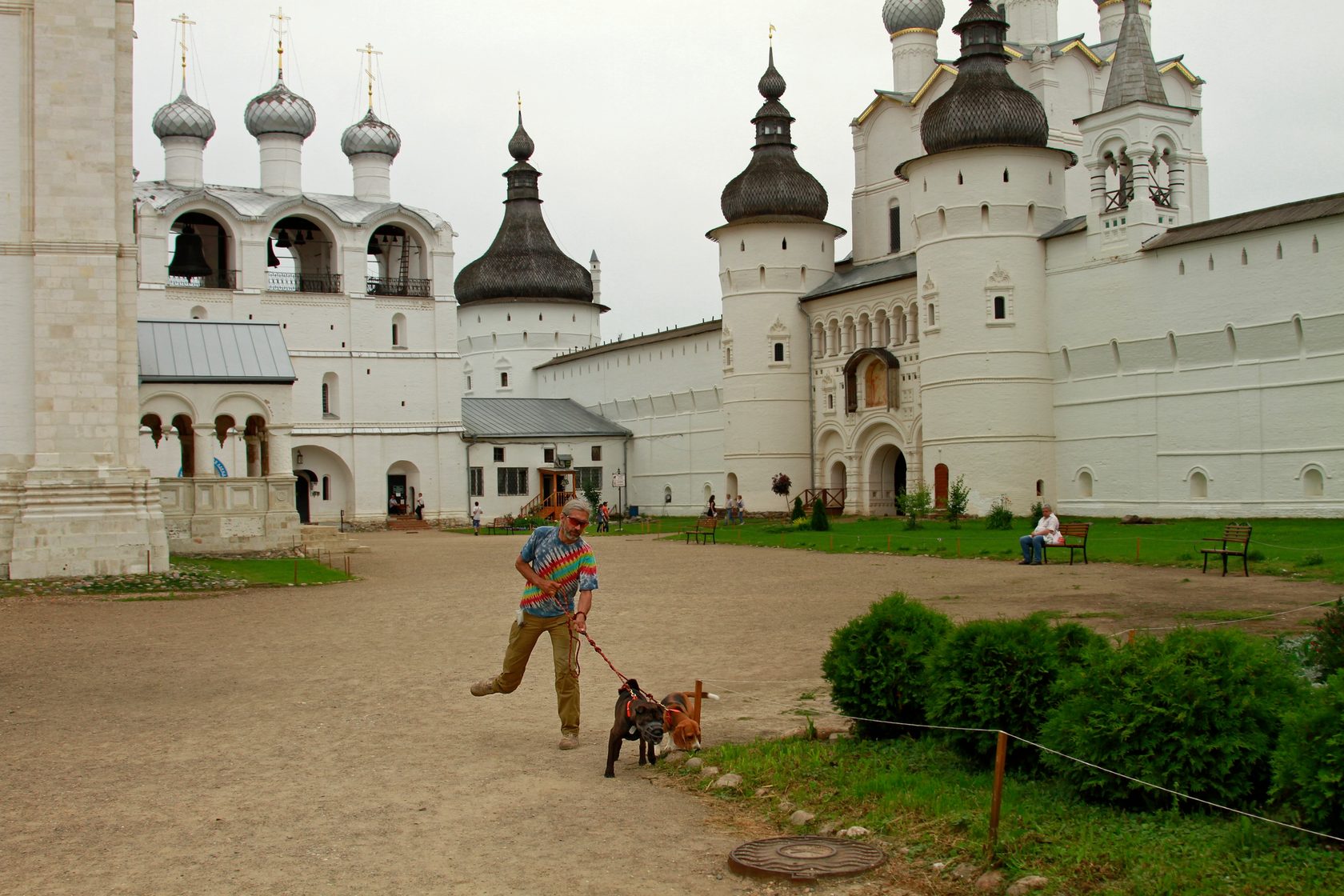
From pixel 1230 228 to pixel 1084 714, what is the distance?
26650mm

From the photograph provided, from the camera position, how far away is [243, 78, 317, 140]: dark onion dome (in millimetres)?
45688

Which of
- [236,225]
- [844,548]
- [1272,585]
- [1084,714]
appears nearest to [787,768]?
[1084,714]

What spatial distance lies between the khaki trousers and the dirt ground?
237mm

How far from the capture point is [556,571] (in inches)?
316

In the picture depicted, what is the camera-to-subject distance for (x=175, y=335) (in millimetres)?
28500

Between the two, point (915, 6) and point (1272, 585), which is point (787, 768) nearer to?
point (1272, 585)

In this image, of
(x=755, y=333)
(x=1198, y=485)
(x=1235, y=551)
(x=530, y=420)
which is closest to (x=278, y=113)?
(x=530, y=420)

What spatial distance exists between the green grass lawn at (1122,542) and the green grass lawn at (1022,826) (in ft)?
38.9

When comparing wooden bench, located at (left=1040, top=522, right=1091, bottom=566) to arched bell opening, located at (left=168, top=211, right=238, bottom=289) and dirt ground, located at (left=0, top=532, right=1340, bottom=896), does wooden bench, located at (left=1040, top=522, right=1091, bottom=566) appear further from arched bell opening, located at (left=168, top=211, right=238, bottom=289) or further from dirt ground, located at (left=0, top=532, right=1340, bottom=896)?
arched bell opening, located at (left=168, top=211, right=238, bottom=289)

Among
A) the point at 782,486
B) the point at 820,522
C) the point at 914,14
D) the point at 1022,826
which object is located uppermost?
the point at 914,14

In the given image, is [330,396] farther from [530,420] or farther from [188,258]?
[530,420]

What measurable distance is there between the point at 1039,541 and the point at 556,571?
47.3ft

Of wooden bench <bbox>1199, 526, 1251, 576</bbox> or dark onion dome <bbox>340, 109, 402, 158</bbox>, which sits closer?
wooden bench <bbox>1199, 526, 1251, 576</bbox>

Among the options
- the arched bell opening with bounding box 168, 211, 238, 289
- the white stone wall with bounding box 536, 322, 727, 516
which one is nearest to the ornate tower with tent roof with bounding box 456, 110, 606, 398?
the white stone wall with bounding box 536, 322, 727, 516
